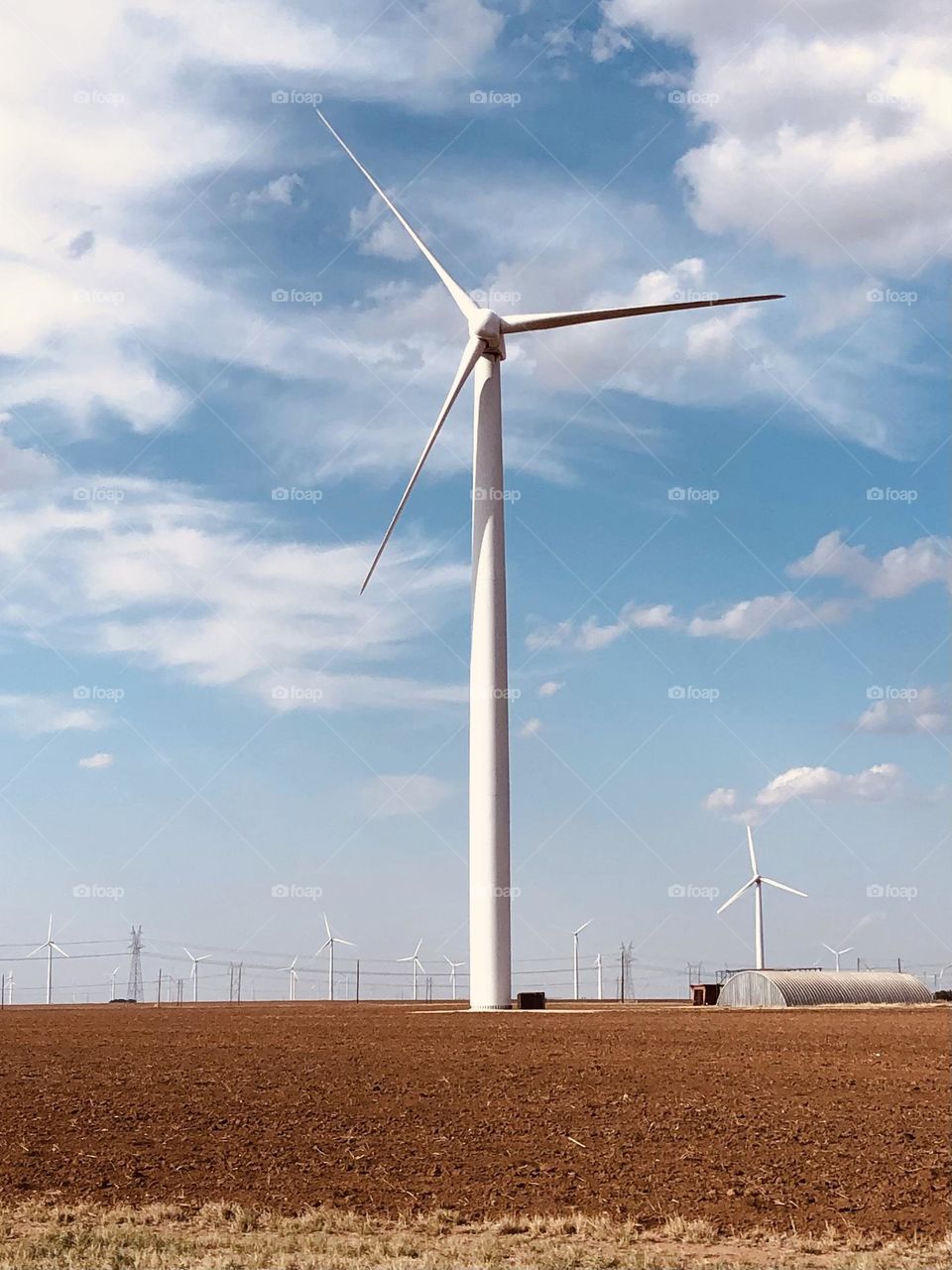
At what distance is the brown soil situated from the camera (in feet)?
66.4

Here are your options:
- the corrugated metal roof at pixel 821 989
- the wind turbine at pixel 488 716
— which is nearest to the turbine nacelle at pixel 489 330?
the wind turbine at pixel 488 716

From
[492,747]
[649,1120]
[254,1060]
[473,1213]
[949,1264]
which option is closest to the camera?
[949,1264]

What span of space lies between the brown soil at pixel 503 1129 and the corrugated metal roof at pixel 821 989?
42.0m

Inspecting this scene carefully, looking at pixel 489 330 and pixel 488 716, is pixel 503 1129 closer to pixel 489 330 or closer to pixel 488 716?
pixel 488 716

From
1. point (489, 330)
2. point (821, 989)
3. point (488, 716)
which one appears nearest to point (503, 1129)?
point (488, 716)

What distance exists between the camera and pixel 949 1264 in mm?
16516

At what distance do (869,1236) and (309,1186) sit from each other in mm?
8121

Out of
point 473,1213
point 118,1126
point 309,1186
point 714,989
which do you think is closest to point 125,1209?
point 309,1186

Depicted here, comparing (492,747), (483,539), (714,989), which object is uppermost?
(483,539)

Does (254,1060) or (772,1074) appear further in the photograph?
(254,1060)

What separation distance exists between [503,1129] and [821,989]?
212 feet

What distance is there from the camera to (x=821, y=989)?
85125 millimetres

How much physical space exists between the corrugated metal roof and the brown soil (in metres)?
42.0

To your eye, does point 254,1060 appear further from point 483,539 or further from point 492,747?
point 483,539
